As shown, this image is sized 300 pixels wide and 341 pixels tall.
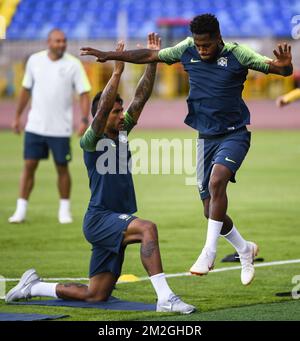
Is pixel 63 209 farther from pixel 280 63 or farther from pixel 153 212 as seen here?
pixel 280 63

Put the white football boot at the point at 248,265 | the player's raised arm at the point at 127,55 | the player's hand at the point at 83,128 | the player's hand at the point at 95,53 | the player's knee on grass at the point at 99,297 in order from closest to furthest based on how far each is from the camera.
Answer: the player's hand at the point at 95,53, the player's raised arm at the point at 127,55, the player's knee on grass at the point at 99,297, the white football boot at the point at 248,265, the player's hand at the point at 83,128

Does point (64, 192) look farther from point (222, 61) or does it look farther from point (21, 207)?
point (222, 61)

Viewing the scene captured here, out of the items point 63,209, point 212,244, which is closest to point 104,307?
point 212,244

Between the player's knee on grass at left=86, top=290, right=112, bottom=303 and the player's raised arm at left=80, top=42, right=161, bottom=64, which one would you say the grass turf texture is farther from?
the player's raised arm at left=80, top=42, right=161, bottom=64

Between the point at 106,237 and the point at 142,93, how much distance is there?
1.63 meters

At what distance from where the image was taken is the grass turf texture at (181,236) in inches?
403

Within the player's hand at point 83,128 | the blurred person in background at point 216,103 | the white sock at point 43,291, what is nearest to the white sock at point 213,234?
the blurred person in background at point 216,103

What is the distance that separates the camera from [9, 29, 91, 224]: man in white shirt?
54.8ft

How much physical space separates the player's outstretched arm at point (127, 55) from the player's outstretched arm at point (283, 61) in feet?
4.02

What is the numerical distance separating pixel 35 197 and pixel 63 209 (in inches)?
129

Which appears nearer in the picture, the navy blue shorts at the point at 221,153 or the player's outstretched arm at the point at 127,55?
the player's outstretched arm at the point at 127,55

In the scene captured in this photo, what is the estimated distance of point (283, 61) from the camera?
1024 cm

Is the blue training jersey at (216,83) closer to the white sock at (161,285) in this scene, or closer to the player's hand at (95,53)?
the player's hand at (95,53)

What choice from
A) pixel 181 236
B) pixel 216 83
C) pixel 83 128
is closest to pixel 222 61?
pixel 216 83
